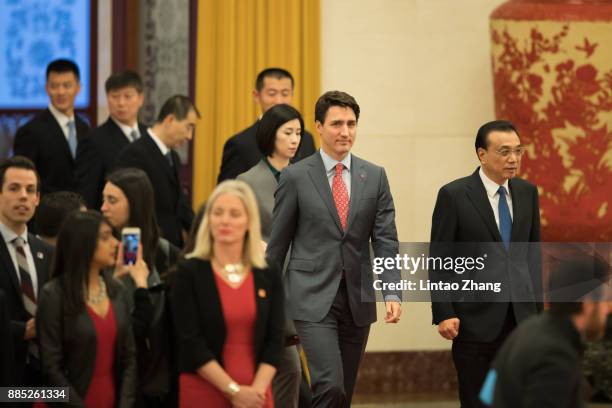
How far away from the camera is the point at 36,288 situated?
562cm

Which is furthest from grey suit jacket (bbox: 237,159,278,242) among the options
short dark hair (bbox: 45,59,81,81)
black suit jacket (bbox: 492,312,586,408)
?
black suit jacket (bbox: 492,312,586,408)

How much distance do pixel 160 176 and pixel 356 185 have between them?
1848 millimetres

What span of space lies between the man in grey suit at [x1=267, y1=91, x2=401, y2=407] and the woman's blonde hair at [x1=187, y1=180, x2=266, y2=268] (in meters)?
0.68

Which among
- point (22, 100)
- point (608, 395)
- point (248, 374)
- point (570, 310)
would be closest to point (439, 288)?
point (248, 374)

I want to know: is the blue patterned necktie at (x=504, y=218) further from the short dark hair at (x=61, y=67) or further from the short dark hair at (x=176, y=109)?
the short dark hair at (x=61, y=67)

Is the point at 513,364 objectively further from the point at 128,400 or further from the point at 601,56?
the point at 601,56

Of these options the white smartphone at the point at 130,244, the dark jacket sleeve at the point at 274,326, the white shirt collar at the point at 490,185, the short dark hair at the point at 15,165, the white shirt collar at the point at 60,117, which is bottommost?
Answer: the dark jacket sleeve at the point at 274,326

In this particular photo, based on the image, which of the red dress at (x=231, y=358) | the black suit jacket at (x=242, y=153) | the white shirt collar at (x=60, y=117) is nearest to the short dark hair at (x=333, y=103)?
the red dress at (x=231, y=358)

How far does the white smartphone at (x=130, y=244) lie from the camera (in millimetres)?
5645

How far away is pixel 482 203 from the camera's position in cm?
597

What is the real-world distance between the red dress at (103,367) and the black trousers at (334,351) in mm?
934

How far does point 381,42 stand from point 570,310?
499cm

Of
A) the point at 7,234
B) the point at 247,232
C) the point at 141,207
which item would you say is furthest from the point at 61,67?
the point at 247,232

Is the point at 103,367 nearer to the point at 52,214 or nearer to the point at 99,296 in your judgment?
the point at 99,296
